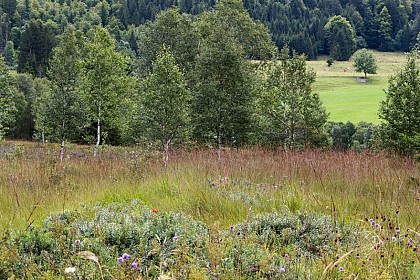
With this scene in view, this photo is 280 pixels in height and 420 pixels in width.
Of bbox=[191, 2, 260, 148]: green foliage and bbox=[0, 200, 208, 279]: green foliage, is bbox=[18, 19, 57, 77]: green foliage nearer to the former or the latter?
bbox=[191, 2, 260, 148]: green foliage

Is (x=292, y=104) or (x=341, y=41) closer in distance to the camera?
(x=292, y=104)

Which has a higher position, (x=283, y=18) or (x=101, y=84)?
(x=283, y=18)

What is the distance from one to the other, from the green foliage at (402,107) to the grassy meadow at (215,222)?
16.0 meters

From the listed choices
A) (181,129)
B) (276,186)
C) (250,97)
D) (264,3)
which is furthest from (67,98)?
(264,3)

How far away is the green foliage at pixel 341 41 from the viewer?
114125 millimetres

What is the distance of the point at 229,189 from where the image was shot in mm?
5500

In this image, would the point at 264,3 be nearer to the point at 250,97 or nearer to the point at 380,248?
the point at 250,97

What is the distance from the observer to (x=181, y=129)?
19.8 m

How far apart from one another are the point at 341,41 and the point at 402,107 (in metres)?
101

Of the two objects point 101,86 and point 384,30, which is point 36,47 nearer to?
point 101,86

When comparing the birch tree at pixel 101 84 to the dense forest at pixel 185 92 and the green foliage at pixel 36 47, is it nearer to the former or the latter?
the dense forest at pixel 185 92

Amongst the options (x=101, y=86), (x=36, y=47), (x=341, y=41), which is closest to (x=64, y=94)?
(x=101, y=86)

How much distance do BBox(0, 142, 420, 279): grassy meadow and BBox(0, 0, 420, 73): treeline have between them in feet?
337

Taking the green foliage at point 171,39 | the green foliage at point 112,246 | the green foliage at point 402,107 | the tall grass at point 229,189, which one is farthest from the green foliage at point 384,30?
the green foliage at point 112,246
